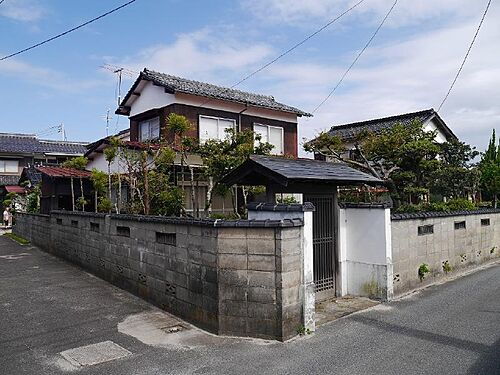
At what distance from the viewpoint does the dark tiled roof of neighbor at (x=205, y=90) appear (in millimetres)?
16591

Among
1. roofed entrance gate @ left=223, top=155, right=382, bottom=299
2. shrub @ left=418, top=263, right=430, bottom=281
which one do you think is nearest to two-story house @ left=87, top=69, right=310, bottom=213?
roofed entrance gate @ left=223, top=155, right=382, bottom=299

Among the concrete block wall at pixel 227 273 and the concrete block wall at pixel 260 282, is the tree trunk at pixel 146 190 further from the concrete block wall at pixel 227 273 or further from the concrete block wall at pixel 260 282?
the concrete block wall at pixel 260 282

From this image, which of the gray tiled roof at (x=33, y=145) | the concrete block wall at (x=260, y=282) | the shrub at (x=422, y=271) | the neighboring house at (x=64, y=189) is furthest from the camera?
the gray tiled roof at (x=33, y=145)

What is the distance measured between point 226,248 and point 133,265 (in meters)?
3.22

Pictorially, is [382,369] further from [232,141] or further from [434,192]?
[434,192]

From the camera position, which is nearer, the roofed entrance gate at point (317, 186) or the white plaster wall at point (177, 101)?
the roofed entrance gate at point (317, 186)

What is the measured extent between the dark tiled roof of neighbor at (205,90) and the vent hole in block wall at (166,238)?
9.97 metres

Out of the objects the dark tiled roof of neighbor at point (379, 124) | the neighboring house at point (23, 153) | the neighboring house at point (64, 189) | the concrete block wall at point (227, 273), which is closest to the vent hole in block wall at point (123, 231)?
the concrete block wall at point (227, 273)

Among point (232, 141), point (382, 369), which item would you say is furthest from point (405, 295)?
point (232, 141)

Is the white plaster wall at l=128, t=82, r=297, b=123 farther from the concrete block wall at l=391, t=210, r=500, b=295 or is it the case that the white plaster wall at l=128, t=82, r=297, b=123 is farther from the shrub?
the shrub

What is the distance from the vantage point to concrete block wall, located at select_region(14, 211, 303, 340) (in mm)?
5512

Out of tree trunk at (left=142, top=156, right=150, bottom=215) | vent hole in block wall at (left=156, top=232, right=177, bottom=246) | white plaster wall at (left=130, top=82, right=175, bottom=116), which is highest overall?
white plaster wall at (left=130, top=82, right=175, bottom=116)

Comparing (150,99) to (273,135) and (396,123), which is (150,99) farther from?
(396,123)

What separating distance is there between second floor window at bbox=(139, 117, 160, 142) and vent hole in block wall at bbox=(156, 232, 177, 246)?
10730mm
